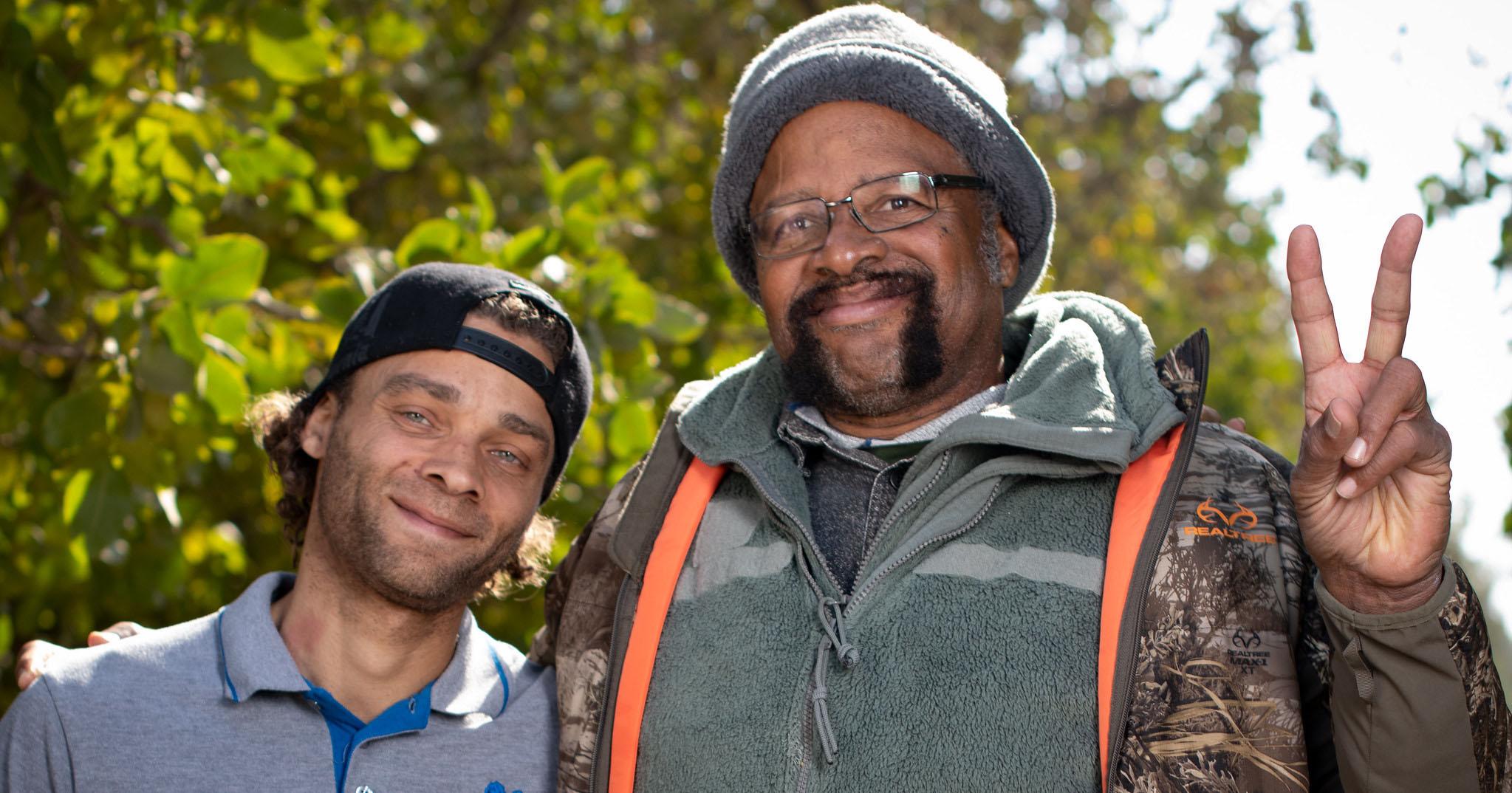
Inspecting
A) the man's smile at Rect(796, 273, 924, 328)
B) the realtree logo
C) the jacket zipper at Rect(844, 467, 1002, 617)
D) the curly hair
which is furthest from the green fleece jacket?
the curly hair

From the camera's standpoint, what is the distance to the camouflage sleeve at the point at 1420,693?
4.98 feet

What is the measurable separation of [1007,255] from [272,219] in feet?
7.63

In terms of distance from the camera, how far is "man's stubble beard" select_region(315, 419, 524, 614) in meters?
2.15

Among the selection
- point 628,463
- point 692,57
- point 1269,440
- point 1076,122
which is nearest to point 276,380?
point 628,463

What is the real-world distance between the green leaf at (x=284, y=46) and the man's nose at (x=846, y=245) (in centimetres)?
165

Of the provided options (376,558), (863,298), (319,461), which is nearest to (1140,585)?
(863,298)

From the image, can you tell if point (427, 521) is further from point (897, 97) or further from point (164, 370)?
point (897, 97)

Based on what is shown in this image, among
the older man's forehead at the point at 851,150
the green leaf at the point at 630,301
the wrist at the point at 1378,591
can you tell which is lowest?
the green leaf at the point at 630,301

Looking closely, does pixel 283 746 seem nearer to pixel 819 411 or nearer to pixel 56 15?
pixel 819 411

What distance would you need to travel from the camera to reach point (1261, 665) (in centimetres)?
169

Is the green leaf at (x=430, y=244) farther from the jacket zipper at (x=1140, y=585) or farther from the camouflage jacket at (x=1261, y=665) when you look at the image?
the jacket zipper at (x=1140, y=585)

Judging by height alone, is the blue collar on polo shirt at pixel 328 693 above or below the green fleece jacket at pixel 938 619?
below

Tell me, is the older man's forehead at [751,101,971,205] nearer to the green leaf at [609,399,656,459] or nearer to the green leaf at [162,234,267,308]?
the green leaf at [609,399,656,459]

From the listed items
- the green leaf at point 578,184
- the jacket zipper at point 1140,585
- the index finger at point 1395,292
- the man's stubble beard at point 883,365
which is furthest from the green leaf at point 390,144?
the index finger at point 1395,292
